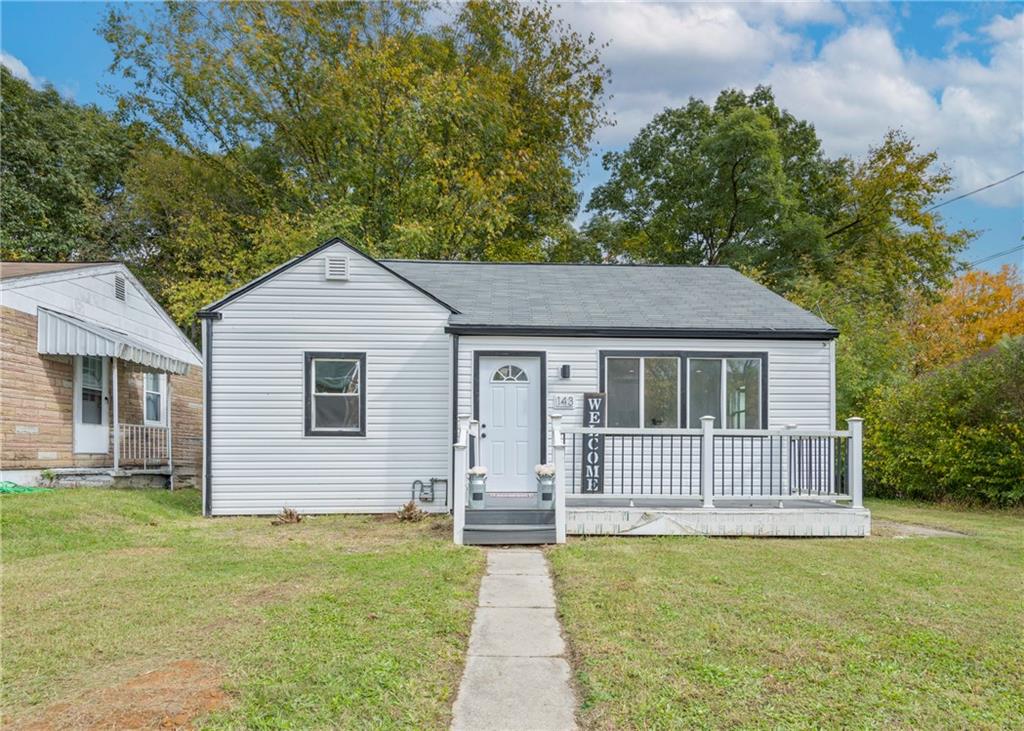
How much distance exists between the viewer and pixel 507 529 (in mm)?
7484

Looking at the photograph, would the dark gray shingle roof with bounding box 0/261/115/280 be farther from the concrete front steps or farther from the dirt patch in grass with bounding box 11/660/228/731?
the dirt patch in grass with bounding box 11/660/228/731

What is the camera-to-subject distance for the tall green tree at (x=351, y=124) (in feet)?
62.6

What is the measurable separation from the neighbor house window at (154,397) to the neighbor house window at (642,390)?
1038 cm

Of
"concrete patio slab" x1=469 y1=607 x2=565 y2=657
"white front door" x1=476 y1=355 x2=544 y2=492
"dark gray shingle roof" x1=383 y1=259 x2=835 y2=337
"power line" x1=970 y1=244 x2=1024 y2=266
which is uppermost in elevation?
"power line" x1=970 y1=244 x2=1024 y2=266

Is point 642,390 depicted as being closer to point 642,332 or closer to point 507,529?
point 642,332

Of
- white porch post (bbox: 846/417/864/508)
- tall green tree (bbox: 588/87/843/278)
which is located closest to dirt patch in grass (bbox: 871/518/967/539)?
white porch post (bbox: 846/417/864/508)

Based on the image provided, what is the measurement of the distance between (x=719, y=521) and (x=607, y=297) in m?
4.26

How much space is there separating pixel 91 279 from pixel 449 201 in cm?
927

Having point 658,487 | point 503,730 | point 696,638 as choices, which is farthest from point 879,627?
point 658,487

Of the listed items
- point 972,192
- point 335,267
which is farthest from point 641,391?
point 972,192

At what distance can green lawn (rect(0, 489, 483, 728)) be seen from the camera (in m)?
3.27

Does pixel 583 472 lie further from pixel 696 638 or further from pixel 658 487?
pixel 696 638

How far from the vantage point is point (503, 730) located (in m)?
3.06

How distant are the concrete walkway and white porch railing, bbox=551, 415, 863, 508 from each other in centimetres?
252
